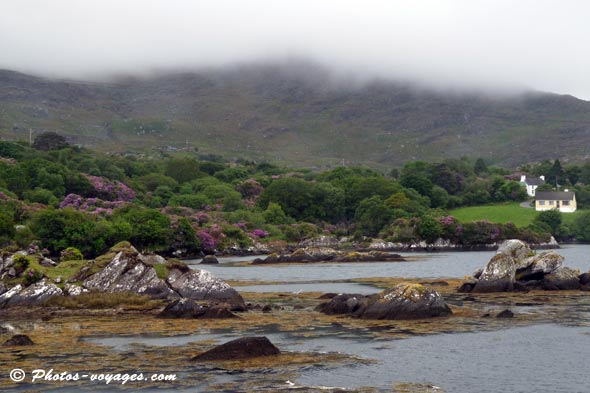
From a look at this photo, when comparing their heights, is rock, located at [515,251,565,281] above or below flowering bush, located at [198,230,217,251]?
above

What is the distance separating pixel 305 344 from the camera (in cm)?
3700

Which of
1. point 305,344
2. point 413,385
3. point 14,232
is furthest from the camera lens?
point 14,232

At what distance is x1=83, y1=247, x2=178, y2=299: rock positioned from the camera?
54312 mm

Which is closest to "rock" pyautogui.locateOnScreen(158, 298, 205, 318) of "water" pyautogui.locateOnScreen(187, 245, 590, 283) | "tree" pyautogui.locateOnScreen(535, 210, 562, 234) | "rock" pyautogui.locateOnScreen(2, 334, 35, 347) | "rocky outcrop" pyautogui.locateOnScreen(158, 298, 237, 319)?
"rocky outcrop" pyautogui.locateOnScreen(158, 298, 237, 319)

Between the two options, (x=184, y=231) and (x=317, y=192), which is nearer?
(x=184, y=231)

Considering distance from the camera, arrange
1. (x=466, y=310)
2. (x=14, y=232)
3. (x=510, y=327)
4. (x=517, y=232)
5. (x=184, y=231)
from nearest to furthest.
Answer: (x=510, y=327) → (x=466, y=310) → (x=14, y=232) → (x=184, y=231) → (x=517, y=232)

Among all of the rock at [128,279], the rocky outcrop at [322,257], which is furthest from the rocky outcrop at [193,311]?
the rocky outcrop at [322,257]

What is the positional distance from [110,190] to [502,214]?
9327cm

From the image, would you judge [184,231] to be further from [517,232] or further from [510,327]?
[510,327]

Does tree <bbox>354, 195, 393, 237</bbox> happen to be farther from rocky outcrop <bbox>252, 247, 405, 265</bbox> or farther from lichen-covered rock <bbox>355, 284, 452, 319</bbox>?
lichen-covered rock <bbox>355, 284, 452, 319</bbox>

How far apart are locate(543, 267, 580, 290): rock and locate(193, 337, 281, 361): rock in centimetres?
3490

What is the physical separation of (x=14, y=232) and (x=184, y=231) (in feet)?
104

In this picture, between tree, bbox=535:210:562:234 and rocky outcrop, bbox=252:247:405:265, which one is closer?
rocky outcrop, bbox=252:247:405:265

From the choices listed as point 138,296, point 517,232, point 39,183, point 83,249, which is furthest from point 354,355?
point 39,183
